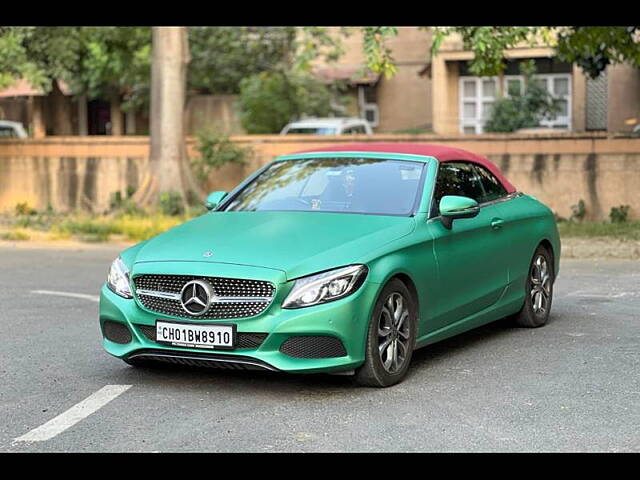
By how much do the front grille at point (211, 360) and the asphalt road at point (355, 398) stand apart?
202mm

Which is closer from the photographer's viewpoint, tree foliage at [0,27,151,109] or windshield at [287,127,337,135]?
tree foliage at [0,27,151,109]

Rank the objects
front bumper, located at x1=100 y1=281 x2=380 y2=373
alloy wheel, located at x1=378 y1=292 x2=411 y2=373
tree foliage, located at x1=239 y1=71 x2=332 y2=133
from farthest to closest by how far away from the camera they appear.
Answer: tree foliage, located at x1=239 y1=71 x2=332 y2=133 → alloy wheel, located at x1=378 y1=292 x2=411 y2=373 → front bumper, located at x1=100 y1=281 x2=380 y2=373

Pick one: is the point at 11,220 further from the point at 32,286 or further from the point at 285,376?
the point at 285,376

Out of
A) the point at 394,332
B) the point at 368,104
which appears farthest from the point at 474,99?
the point at 394,332

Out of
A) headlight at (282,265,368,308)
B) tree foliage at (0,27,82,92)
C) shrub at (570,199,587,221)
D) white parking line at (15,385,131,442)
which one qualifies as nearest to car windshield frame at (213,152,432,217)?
headlight at (282,265,368,308)

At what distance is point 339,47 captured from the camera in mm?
34969

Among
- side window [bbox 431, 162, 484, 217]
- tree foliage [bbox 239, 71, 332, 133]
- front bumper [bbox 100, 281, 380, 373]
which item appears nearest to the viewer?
front bumper [bbox 100, 281, 380, 373]

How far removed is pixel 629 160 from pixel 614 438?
14231 mm

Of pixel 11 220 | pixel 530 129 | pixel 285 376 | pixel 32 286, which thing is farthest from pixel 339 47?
pixel 285 376

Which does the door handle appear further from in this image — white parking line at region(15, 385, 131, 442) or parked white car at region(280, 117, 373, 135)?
parked white car at region(280, 117, 373, 135)

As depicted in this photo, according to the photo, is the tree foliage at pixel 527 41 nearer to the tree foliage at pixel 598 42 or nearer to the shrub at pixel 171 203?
the tree foliage at pixel 598 42

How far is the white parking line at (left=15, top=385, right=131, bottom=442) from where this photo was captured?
6.90 m

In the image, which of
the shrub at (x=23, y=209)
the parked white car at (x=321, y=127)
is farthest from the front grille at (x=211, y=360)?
the parked white car at (x=321, y=127)

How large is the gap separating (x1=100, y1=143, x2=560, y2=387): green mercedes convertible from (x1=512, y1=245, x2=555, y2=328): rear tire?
436 mm
